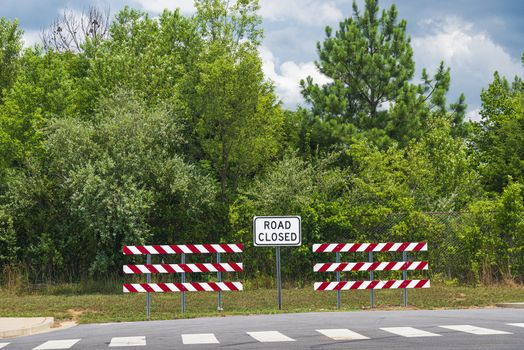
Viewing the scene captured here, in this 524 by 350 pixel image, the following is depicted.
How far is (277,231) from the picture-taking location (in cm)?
1877

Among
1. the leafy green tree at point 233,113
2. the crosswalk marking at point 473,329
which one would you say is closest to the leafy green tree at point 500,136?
the leafy green tree at point 233,113

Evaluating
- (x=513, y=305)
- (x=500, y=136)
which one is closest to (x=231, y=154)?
(x=513, y=305)

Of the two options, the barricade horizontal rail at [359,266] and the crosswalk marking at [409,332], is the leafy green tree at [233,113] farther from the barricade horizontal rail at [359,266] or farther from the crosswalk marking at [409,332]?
the crosswalk marking at [409,332]

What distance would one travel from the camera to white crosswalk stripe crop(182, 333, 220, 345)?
1172 cm

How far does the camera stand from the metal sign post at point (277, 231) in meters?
18.7

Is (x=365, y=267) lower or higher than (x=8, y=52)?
lower

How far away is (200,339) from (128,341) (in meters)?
1.10

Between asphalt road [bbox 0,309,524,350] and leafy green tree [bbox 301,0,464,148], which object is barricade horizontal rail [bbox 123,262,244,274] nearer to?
asphalt road [bbox 0,309,524,350]

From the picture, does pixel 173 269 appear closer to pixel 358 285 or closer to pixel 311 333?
pixel 358 285

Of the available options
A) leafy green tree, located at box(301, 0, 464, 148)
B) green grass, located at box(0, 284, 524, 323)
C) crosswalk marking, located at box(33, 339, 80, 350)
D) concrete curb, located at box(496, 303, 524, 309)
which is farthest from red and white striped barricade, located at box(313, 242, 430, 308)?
leafy green tree, located at box(301, 0, 464, 148)

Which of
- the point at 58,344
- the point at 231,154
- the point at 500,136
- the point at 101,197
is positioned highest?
the point at 500,136

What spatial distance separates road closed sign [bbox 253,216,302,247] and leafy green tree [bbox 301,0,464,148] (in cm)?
1986

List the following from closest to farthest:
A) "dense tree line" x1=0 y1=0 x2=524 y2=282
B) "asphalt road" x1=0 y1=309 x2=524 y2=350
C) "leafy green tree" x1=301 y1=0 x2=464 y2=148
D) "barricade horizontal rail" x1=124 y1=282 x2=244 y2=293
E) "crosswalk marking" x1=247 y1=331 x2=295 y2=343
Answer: "asphalt road" x1=0 y1=309 x2=524 y2=350
"crosswalk marking" x1=247 y1=331 x2=295 y2=343
"barricade horizontal rail" x1=124 y1=282 x2=244 y2=293
"dense tree line" x1=0 y1=0 x2=524 y2=282
"leafy green tree" x1=301 y1=0 x2=464 y2=148

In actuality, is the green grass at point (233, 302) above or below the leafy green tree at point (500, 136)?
below
